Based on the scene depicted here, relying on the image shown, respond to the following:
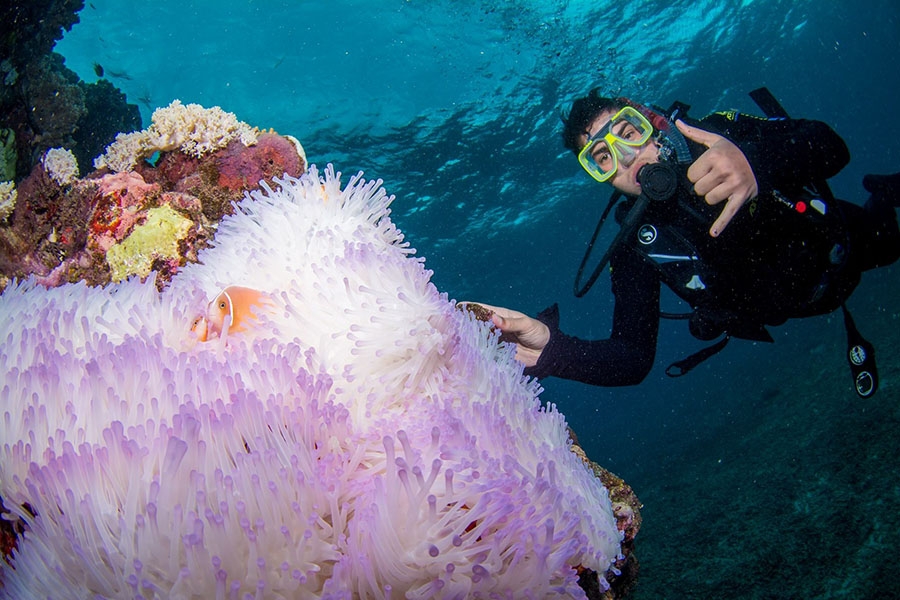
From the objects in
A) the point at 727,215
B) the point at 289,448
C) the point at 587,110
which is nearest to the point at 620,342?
the point at 727,215

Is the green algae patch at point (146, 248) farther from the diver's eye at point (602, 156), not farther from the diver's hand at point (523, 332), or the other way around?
the diver's eye at point (602, 156)

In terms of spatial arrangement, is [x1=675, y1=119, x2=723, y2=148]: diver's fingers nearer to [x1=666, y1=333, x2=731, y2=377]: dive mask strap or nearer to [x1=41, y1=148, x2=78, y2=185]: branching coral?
[x1=666, y1=333, x2=731, y2=377]: dive mask strap

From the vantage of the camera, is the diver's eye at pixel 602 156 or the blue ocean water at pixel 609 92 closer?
the diver's eye at pixel 602 156

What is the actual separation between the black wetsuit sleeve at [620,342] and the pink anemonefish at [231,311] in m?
2.08

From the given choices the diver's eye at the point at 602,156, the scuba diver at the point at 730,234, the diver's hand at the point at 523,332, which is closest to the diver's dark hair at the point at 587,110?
the scuba diver at the point at 730,234

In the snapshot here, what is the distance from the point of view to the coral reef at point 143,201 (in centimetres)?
275

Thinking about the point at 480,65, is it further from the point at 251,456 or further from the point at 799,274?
the point at 251,456

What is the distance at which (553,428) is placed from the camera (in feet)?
6.12

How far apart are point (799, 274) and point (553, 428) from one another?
3.86 m

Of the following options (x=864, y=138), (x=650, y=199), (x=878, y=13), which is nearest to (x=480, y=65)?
(x=650, y=199)

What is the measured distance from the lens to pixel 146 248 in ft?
8.87

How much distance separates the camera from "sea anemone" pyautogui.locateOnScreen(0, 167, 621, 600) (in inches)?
42.2

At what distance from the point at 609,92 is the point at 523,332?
2060 cm

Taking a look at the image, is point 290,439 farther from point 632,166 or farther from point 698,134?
point 632,166
